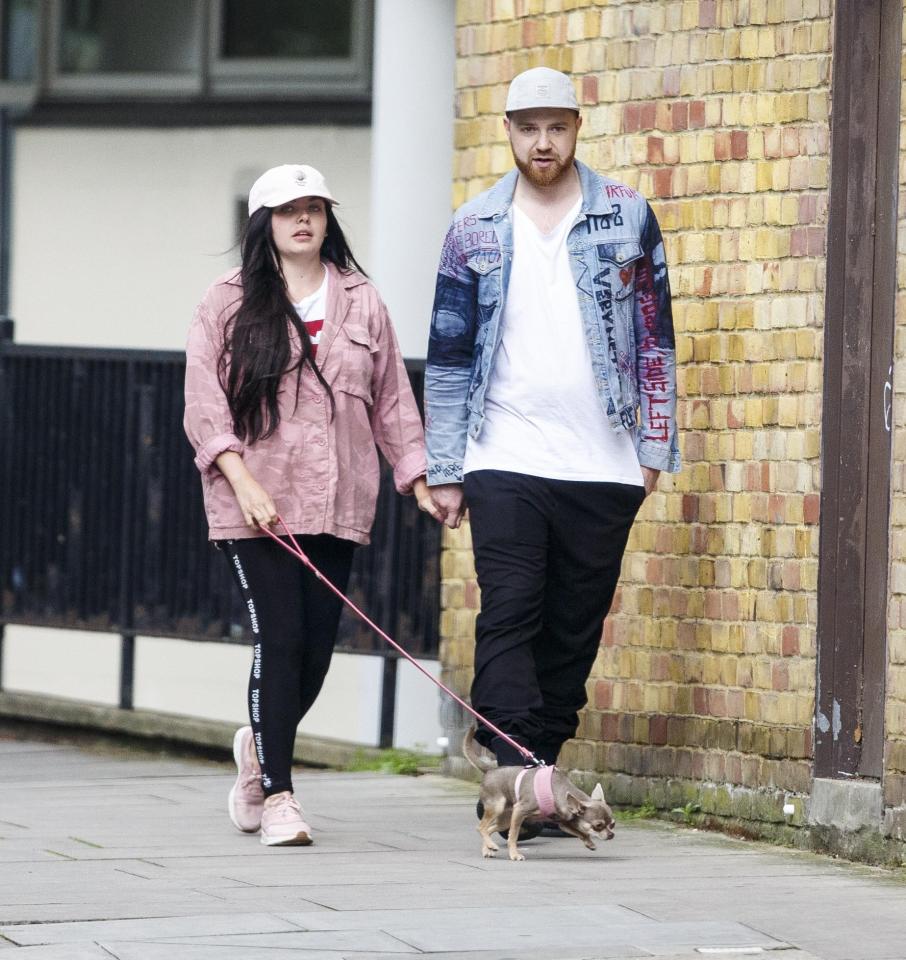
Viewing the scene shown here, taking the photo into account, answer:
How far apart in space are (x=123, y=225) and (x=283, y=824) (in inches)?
254

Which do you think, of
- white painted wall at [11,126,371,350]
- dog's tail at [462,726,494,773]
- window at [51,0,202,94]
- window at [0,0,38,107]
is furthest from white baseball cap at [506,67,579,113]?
window at [0,0,38,107]

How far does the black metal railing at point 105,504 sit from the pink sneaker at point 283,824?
7.26 feet

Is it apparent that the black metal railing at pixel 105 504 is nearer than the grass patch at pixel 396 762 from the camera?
No

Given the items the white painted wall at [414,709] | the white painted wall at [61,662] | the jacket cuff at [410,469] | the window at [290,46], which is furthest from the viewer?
the window at [290,46]

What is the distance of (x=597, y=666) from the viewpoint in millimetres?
7895

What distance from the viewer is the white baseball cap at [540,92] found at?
6.77 m

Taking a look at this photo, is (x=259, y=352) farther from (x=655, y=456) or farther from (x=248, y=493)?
(x=655, y=456)

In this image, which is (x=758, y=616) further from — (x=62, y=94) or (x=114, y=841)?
(x=62, y=94)

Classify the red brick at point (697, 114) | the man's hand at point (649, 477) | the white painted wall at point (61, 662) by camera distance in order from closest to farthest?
the man's hand at point (649, 477) < the red brick at point (697, 114) < the white painted wall at point (61, 662)

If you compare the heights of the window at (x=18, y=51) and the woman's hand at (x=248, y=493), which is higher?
the window at (x=18, y=51)

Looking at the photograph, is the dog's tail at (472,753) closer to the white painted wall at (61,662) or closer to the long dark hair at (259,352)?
the long dark hair at (259,352)

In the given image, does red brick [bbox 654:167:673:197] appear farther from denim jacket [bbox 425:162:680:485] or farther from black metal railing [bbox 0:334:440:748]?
black metal railing [bbox 0:334:440:748]

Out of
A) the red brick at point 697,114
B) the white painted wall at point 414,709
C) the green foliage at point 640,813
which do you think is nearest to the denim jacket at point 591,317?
the red brick at point 697,114

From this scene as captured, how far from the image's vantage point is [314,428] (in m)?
6.89
